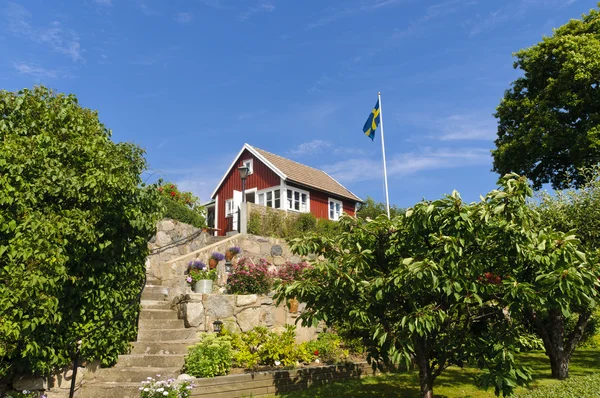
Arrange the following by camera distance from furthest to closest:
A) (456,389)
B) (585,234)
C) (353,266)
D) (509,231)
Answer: (585,234)
(456,389)
(353,266)
(509,231)

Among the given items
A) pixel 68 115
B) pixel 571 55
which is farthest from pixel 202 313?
pixel 571 55

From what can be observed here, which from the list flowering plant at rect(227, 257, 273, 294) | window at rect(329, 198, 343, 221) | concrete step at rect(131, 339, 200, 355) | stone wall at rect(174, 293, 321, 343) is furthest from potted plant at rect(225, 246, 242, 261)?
window at rect(329, 198, 343, 221)

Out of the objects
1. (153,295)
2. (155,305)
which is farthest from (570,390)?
(153,295)

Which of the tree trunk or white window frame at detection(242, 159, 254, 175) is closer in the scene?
the tree trunk

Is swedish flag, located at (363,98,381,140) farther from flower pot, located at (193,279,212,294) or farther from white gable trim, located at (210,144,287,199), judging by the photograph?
flower pot, located at (193,279,212,294)

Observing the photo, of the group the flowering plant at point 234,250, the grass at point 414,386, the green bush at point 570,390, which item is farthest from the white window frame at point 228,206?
the green bush at point 570,390

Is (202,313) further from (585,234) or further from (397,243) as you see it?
(585,234)

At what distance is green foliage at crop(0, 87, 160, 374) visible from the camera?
643cm

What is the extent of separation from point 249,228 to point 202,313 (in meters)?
8.23

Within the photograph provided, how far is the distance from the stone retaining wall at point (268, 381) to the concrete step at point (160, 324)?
231cm

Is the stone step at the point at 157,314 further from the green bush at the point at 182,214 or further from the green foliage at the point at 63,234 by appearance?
the green bush at the point at 182,214

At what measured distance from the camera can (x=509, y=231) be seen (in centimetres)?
532

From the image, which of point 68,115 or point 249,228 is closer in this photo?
point 68,115

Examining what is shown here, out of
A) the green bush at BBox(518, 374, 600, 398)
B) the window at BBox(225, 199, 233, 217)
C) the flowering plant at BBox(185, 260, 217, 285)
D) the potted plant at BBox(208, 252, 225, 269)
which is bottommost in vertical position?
the green bush at BBox(518, 374, 600, 398)
